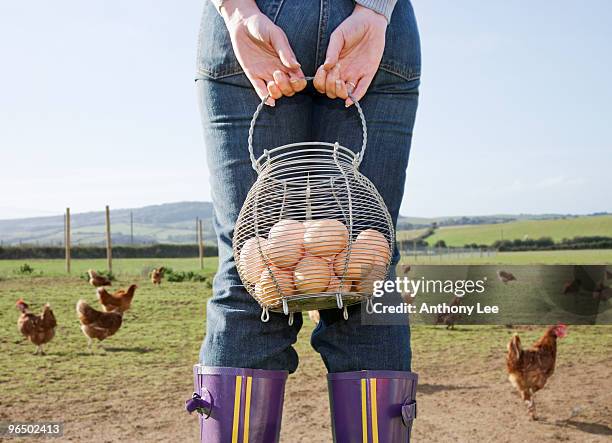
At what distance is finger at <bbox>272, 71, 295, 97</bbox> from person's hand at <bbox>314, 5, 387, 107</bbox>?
0.18ft

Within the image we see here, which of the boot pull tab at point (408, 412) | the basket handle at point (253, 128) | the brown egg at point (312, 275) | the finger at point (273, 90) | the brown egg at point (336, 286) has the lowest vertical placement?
the boot pull tab at point (408, 412)

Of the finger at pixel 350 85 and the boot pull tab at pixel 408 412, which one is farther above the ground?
the finger at pixel 350 85

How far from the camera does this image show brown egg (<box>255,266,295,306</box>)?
3.76ft

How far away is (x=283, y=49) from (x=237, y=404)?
2.11 ft

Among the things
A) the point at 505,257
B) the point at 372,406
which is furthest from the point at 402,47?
the point at 505,257

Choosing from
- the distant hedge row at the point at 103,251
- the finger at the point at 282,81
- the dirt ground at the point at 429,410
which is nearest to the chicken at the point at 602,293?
the dirt ground at the point at 429,410

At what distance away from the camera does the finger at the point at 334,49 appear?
47.9 inches

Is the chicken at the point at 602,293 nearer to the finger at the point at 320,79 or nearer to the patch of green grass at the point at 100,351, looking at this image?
the patch of green grass at the point at 100,351

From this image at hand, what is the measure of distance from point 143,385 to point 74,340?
1.89m

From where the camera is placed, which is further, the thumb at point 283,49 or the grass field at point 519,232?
the grass field at point 519,232

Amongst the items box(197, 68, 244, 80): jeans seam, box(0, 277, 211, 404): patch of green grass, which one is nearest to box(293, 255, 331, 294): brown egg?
box(197, 68, 244, 80): jeans seam

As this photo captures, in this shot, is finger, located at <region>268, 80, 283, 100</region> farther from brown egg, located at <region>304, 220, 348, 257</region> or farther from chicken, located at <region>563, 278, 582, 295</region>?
chicken, located at <region>563, 278, 582, 295</region>

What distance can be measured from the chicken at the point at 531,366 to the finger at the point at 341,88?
2.66m

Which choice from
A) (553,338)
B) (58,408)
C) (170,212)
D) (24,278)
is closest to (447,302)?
(553,338)
